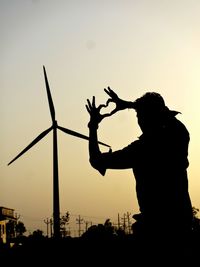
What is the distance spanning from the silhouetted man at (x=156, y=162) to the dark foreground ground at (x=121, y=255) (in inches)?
4.6

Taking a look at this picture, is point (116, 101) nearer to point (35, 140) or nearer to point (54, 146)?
point (54, 146)

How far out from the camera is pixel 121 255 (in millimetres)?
4234

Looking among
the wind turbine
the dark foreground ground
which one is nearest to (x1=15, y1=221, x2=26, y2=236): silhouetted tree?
the wind turbine

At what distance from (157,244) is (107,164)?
1.06 metres

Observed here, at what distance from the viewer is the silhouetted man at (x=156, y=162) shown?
3.52 m

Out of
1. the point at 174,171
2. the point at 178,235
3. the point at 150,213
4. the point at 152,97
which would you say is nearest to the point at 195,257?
the point at 178,235

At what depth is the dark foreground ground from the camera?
131 inches

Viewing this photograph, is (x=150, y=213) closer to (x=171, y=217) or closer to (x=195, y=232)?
(x=171, y=217)

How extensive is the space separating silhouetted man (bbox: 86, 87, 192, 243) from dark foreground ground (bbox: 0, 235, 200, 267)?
0.12m

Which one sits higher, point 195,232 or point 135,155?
point 135,155

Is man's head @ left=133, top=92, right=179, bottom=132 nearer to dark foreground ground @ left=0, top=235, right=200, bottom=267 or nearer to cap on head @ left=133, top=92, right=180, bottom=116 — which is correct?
cap on head @ left=133, top=92, right=180, bottom=116

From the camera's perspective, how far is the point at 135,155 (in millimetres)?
3988

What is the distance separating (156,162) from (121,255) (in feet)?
3.45

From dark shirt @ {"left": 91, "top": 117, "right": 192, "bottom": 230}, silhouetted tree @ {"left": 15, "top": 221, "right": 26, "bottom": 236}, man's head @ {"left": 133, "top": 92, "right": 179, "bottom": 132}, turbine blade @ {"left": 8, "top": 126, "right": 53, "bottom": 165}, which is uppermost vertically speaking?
turbine blade @ {"left": 8, "top": 126, "right": 53, "bottom": 165}
